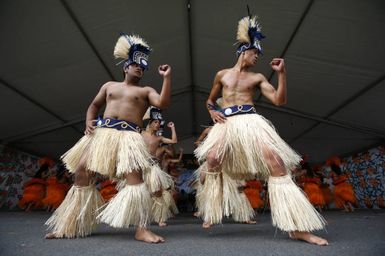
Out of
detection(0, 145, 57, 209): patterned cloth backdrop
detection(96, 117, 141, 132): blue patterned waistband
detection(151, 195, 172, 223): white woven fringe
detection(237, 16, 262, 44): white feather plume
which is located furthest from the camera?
detection(0, 145, 57, 209): patterned cloth backdrop

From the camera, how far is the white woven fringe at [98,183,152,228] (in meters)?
1.81

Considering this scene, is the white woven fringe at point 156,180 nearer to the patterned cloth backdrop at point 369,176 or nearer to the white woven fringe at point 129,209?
the white woven fringe at point 129,209

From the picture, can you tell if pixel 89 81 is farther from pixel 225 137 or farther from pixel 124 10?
pixel 225 137

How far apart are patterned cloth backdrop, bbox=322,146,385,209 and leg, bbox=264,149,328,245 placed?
5.99m

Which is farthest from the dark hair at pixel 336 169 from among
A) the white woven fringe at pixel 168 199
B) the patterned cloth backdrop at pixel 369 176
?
the white woven fringe at pixel 168 199

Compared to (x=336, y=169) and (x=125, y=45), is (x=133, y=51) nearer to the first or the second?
(x=125, y=45)

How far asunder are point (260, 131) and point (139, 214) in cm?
99

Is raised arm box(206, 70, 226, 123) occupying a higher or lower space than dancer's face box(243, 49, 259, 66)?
lower

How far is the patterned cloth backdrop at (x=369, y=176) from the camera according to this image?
6.57m

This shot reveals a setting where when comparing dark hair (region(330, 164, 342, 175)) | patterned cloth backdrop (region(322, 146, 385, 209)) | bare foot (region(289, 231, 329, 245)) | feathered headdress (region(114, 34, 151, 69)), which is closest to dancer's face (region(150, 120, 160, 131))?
feathered headdress (region(114, 34, 151, 69))

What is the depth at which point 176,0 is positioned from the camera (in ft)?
12.5

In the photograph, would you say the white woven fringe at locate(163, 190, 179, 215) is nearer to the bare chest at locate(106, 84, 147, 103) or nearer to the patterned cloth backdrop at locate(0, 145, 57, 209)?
the bare chest at locate(106, 84, 147, 103)

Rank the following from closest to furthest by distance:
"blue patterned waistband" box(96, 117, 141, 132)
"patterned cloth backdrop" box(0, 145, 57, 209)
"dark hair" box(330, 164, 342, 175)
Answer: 1. "blue patterned waistband" box(96, 117, 141, 132)
2. "dark hair" box(330, 164, 342, 175)
3. "patterned cloth backdrop" box(0, 145, 57, 209)

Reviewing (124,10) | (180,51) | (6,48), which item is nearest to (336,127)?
(180,51)
